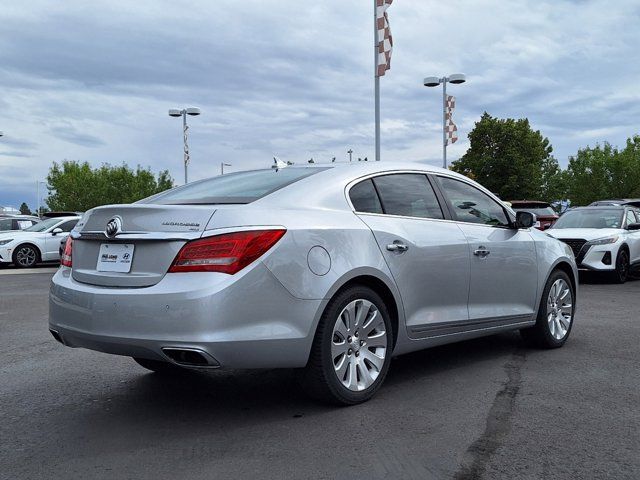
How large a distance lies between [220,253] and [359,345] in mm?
1136

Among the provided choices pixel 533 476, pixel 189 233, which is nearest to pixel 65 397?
pixel 189 233

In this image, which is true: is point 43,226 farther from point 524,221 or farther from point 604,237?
point 524,221

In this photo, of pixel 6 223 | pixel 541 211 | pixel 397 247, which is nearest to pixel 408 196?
pixel 397 247

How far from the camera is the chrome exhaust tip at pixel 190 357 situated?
364cm

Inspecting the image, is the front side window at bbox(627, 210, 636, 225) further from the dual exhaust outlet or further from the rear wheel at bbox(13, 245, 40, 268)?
the rear wheel at bbox(13, 245, 40, 268)

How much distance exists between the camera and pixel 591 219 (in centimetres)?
1374

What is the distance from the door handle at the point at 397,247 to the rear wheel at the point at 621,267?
9.16 m

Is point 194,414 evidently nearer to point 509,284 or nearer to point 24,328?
point 509,284

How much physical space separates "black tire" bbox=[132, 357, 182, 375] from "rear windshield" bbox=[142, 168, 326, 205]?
120cm

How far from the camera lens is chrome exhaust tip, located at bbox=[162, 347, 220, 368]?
11.9 ft

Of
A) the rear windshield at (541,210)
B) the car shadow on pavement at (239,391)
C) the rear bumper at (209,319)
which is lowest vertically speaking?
the car shadow on pavement at (239,391)

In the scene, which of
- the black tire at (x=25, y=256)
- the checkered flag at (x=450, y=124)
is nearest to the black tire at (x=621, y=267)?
the black tire at (x=25, y=256)

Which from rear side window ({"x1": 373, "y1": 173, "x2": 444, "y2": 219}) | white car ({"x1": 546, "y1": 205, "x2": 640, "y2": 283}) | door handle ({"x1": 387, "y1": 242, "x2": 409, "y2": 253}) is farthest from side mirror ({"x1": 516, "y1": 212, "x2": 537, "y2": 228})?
white car ({"x1": 546, "y1": 205, "x2": 640, "y2": 283})

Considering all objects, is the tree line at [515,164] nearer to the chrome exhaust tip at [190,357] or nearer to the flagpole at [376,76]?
the flagpole at [376,76]
